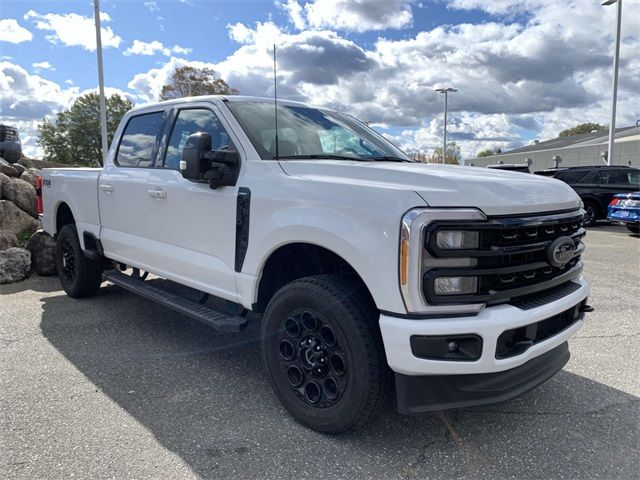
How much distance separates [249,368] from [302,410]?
1059 mm

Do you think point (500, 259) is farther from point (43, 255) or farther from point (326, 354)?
point (43, 255)

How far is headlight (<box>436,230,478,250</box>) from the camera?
2.45 m

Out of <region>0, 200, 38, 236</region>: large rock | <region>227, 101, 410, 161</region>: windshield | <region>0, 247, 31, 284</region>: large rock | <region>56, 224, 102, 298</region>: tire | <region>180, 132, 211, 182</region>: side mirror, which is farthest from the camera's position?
<region>0, 200, 38, 236</region>: large rock

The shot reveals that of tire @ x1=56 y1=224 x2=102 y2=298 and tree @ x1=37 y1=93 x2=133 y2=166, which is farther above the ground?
tree @ x1=37 y1=93 x2=133 y2=166

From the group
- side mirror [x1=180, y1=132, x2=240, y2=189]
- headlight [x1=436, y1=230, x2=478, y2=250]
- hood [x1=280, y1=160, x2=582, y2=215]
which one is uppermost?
side mirror [x1=180, y1=132, x2=240, y2=189]

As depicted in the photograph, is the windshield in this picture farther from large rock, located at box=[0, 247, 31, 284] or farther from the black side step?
large rock, located at box=[0, 247, 31, 284]

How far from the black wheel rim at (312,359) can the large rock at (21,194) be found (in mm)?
7263

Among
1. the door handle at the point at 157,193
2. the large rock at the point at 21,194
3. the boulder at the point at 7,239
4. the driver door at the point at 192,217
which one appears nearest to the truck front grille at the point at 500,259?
the driver door at the point at 192,217

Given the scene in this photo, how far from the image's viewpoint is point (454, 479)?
8.47ft

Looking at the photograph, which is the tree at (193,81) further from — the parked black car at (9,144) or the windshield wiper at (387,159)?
the windshield wiper at (387,159)

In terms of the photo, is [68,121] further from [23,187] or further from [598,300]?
[598,300]

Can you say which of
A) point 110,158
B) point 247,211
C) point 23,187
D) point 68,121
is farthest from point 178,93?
point 247,211

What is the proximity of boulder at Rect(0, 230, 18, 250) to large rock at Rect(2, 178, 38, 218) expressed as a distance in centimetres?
105

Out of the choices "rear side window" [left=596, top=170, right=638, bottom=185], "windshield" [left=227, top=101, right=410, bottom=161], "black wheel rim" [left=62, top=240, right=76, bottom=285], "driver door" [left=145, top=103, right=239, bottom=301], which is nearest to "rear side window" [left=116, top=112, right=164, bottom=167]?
"driver door" [left=145, top=103, right=239, bottom=301]
